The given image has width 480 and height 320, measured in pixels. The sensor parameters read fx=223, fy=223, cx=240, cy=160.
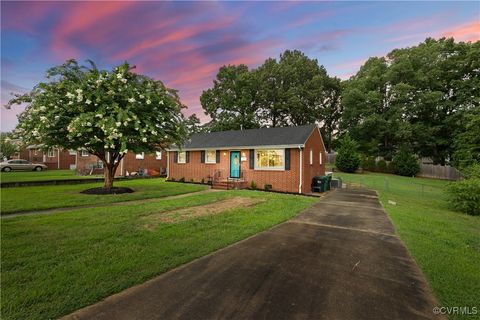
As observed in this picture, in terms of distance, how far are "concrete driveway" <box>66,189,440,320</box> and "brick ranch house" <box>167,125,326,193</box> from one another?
858 centimetres

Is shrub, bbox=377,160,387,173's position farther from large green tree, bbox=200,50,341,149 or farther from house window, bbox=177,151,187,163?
house window, bbox=177,151,187,163

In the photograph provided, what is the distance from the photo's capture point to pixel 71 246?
14.7 ft

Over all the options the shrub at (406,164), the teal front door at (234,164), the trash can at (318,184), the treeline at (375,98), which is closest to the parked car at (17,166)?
the treeline at (375,98)

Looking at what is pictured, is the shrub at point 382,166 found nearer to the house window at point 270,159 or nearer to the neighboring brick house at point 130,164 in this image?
the house window at point 270,159

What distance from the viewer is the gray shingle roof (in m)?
14.6

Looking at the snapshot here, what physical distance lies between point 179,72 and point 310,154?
10883 mm

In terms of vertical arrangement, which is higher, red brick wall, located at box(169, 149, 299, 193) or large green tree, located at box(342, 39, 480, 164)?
large green tree, located at box(342, 39, 480, 164)

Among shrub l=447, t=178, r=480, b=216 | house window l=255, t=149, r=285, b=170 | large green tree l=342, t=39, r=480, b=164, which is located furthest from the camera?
large green tree l=342, t=39, r=480, b=164

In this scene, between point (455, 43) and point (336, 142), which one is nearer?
point (455, 43)

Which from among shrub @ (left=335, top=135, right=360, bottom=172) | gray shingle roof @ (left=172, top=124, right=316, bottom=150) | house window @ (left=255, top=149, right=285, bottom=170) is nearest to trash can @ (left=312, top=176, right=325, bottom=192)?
house window @ (left=255, top=149, right=285, bottom=170)

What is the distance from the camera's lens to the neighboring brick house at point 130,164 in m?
22.5

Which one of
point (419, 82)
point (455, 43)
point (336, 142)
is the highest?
point (455, 43)

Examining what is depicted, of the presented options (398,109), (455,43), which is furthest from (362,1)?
(455,43)

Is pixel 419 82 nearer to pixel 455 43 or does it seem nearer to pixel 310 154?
pixel 455 43
